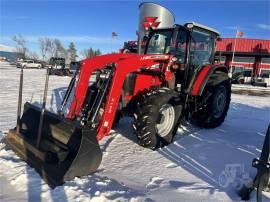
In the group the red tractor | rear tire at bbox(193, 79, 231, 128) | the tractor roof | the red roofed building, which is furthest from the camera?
A: the red roofed building

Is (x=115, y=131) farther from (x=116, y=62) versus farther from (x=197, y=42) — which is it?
(x=197, y=42)

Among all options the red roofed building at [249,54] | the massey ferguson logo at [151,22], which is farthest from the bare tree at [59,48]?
the massey ferguson logo at [151,22]

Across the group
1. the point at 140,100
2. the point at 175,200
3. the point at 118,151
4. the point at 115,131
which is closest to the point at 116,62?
the point at 140,100

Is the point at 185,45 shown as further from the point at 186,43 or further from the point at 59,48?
the point at 59,48

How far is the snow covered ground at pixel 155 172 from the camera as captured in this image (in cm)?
374

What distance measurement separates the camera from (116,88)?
5.00 metres

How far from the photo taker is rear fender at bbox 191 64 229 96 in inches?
259

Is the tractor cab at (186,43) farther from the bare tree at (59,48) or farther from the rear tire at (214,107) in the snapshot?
the bare tree at (59,48)

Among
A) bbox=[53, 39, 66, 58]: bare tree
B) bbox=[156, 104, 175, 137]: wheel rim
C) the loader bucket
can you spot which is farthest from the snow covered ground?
bbox=[53, 39, 66, 58]: bare tree

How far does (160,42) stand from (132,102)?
1802 millimetres

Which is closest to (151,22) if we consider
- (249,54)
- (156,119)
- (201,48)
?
(201,48)

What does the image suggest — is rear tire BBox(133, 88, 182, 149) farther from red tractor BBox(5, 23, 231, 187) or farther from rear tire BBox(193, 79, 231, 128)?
rear tire BBox(193, 79, 231, 128)

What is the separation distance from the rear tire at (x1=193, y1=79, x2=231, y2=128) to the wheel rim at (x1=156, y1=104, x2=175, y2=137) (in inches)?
57.7

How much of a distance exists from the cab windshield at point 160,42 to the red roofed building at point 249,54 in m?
31.6
